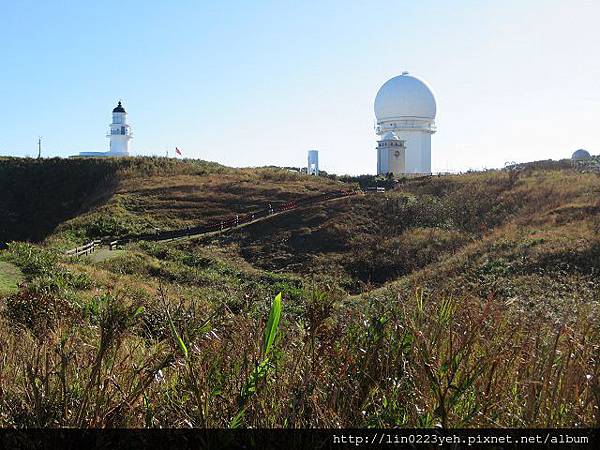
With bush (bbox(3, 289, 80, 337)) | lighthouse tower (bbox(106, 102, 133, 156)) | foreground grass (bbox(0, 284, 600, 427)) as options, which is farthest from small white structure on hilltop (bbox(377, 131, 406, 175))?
foreground grass (bbox(0, 284, 600, 427))

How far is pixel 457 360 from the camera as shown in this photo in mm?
3773

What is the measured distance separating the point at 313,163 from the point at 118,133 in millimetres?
25144

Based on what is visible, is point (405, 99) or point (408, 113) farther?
point (408, 113)

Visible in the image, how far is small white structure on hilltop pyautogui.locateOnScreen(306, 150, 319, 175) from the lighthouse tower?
919 inches

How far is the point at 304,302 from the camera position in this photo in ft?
39.0

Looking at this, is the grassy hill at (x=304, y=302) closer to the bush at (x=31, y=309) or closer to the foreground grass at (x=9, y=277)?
the bush at (x=31, y=309)

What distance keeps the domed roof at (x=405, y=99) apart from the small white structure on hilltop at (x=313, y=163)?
868cm

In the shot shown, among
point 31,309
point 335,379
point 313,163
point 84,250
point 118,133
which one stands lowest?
point 84,250

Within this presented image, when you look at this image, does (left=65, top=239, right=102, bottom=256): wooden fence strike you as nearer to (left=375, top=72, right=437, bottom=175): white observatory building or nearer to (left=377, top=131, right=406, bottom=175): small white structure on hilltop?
(left=377, top=131, right=406, bottom=175): small white structure on hilltop

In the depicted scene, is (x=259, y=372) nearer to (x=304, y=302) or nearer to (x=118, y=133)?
(x=304, y=302)

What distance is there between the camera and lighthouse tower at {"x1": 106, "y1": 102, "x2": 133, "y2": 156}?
72.2 meters

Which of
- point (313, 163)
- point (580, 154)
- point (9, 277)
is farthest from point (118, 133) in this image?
point (9, 277)

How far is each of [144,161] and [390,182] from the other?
2312 centimetres

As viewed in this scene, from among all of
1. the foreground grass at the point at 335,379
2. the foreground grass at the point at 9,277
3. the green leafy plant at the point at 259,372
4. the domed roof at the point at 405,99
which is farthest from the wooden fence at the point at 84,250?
the domed roof at the point at 405,99
